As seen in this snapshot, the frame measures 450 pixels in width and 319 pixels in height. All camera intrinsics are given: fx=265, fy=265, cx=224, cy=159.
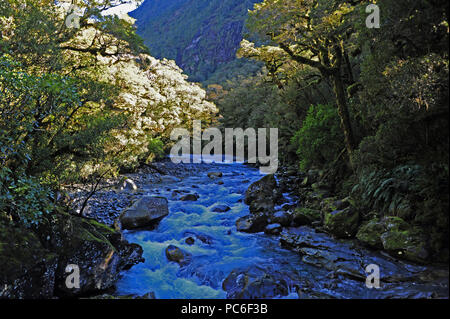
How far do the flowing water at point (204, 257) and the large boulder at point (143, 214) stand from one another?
301mm

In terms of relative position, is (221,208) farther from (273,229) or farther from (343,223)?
(343,223)

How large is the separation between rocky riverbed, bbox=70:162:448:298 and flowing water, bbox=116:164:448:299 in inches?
→ 0.9

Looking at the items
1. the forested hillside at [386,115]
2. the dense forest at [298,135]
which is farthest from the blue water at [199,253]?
the forested hillside at [386,115]

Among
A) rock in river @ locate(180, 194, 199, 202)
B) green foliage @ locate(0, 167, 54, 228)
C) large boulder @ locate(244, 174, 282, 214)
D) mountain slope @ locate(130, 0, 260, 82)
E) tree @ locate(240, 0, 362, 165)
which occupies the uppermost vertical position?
mountain slope @ locate(130, 0, 260, 82)

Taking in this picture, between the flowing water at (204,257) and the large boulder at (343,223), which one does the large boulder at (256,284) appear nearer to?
the flowing water at (204,257)

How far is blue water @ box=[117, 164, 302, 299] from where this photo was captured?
20.3ft

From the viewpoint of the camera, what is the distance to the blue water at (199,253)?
6.18m

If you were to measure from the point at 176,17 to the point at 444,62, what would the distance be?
550 feet

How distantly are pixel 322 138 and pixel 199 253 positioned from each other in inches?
305

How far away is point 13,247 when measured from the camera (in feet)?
16.9

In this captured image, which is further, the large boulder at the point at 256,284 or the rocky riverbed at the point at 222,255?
the large boulder at the point at 256,284

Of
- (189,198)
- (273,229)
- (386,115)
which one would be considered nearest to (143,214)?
(189,198)

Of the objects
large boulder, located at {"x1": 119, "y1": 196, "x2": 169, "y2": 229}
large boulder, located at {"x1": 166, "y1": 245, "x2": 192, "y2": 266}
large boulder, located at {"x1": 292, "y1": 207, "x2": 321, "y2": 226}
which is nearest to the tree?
large boulder, located at {"x1": 292, "y1": 207, "x2": 321, "y2": 226}

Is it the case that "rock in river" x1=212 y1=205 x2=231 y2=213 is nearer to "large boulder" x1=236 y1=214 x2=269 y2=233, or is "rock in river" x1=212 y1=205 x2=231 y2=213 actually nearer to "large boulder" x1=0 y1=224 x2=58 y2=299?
"large boulder" x1=236 y1=214 x2=269 y2=233
